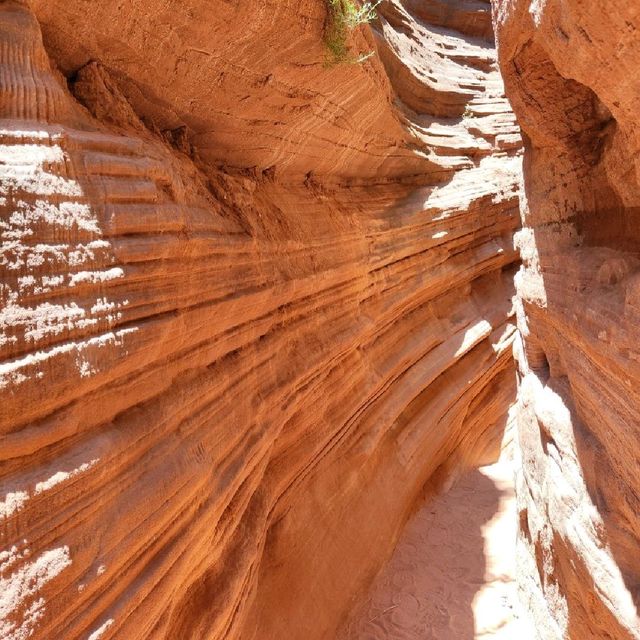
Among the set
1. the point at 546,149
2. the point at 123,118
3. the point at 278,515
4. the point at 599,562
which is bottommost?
the point at 278,515

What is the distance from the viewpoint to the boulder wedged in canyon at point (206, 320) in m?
2.08

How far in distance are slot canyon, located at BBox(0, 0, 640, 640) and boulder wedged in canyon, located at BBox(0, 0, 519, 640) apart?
0.7 inches

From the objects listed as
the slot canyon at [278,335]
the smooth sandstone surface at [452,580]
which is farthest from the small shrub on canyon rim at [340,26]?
the smooth sandstone surface at [452,580]

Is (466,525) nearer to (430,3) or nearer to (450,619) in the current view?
(450,619)

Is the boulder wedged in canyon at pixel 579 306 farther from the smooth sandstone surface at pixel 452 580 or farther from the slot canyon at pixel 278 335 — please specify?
the smooth sandstone surface at pixel 452 580

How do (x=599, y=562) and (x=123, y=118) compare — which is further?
(x=123, y=118)

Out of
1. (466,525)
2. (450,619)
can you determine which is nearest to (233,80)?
(450,619)

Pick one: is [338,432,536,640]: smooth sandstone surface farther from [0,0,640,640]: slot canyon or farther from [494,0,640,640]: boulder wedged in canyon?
[494,0,640,640]: boulder wedged in canyon

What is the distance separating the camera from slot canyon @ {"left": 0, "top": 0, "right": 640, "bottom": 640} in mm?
2102

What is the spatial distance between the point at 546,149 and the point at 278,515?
3843mm

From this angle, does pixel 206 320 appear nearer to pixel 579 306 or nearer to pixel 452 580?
pixel 579 306

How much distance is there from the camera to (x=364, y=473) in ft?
19.3

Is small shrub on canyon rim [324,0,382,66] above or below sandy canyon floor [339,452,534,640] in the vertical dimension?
above

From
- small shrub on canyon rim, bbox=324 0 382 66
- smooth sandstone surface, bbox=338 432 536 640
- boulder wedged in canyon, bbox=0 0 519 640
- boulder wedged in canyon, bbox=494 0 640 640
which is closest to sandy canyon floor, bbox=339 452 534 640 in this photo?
Answer: smooth sandstone surface, bbox=338 432 536 640
